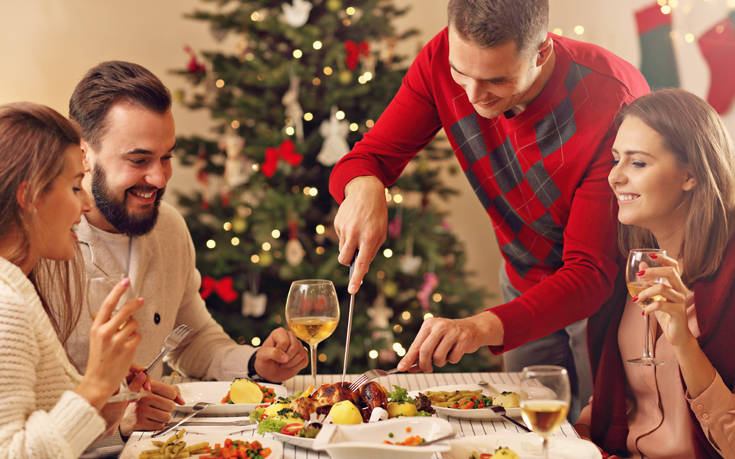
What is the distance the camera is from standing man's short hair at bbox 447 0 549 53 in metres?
1.60

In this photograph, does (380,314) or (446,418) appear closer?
(446,418)

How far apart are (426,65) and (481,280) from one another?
116 inches

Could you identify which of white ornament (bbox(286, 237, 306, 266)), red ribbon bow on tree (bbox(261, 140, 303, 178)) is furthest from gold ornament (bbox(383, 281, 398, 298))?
red ribbon bow on tree (bbox(261, 140, 303, 178))

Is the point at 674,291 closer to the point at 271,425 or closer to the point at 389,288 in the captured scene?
the point at 271,425

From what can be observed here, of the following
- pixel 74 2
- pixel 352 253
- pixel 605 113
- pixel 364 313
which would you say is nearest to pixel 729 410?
pixel 605 113

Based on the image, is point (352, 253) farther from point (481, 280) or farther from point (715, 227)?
point (481, 280)

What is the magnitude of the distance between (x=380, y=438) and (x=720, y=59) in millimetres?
2798

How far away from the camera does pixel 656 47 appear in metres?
3.58

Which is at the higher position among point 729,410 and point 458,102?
point 458,102

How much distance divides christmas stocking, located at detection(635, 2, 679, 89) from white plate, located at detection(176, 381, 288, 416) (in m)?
2.64

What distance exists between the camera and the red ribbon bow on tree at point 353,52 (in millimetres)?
3486

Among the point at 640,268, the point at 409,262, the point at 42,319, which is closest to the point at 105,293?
the point at 42,319

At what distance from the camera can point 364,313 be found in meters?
3.59

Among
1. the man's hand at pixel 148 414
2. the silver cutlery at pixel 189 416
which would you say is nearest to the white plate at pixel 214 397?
the silver cutlery at pixel 189 416
